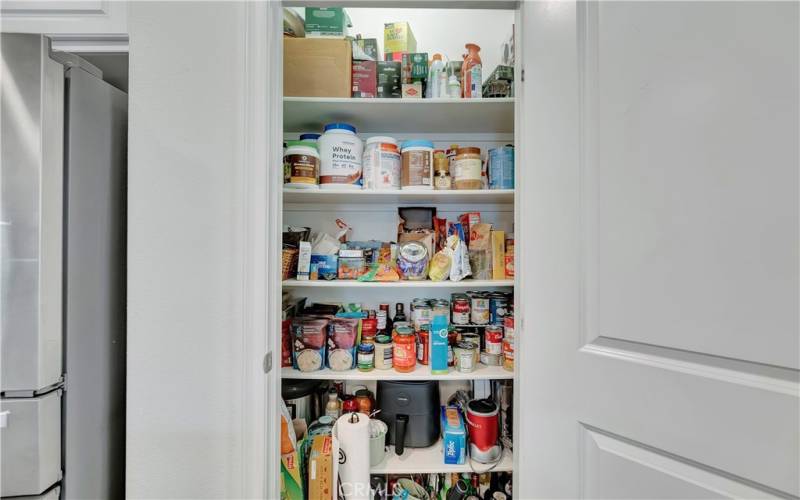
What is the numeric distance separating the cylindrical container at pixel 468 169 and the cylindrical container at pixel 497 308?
489 mm

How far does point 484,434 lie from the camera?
1.17 meters

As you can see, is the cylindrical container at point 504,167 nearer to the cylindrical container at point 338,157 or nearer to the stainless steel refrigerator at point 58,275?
the cylindrical container at point 338,157

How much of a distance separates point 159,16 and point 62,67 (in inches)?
9.8

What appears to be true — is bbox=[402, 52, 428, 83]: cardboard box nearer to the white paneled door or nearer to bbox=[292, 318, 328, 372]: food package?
the white paneled door

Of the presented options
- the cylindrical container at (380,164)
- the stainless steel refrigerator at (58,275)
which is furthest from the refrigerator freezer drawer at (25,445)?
the cylindrical container at (380,164)

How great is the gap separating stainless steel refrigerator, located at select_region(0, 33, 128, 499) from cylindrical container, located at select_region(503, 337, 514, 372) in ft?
4.14

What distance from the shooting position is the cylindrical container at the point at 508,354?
1180mm

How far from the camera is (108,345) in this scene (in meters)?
0.76

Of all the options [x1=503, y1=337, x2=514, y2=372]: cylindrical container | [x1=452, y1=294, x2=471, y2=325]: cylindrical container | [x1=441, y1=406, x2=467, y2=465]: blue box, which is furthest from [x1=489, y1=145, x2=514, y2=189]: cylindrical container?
[x1=441, y1=406, x2=467, y2=465]: blue box

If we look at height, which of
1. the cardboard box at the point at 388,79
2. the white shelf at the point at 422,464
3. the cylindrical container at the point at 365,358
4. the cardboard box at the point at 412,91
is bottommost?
the white shelf at the point at 422,464

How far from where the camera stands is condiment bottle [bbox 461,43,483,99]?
1.16 meters

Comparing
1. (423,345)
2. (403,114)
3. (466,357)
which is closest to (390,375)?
(423,345)

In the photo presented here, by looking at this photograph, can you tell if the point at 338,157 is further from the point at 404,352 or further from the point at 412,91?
the point at 404,352

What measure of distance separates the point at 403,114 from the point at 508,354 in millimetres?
1082
